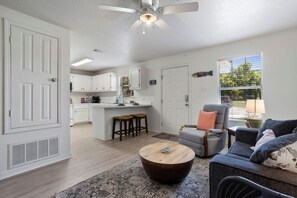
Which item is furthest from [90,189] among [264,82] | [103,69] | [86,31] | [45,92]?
[103,69]

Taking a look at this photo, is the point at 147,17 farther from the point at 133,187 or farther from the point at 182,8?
the point at 133,187

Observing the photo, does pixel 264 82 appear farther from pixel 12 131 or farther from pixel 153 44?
pixel 12 131

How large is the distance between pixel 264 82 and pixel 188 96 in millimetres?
1800

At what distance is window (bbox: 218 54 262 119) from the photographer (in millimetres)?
3494

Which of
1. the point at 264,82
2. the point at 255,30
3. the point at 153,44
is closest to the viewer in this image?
the point at 255,30

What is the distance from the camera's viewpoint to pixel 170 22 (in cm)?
272

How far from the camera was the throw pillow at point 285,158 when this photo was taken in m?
1.11

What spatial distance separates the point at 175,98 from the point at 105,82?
11.1 feet

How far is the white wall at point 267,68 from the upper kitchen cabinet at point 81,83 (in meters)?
4.40

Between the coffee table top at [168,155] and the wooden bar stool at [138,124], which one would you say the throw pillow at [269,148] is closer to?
the coffee table top at [168,155]

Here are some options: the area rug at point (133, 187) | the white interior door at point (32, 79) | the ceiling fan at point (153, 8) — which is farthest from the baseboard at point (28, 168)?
the ceiling fan at point (153, 8)

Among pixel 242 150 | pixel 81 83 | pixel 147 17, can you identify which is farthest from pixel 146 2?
pixel 81 83

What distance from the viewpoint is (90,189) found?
194 centimetres

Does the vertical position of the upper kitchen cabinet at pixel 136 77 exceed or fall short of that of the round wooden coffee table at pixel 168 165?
it exceeds it
